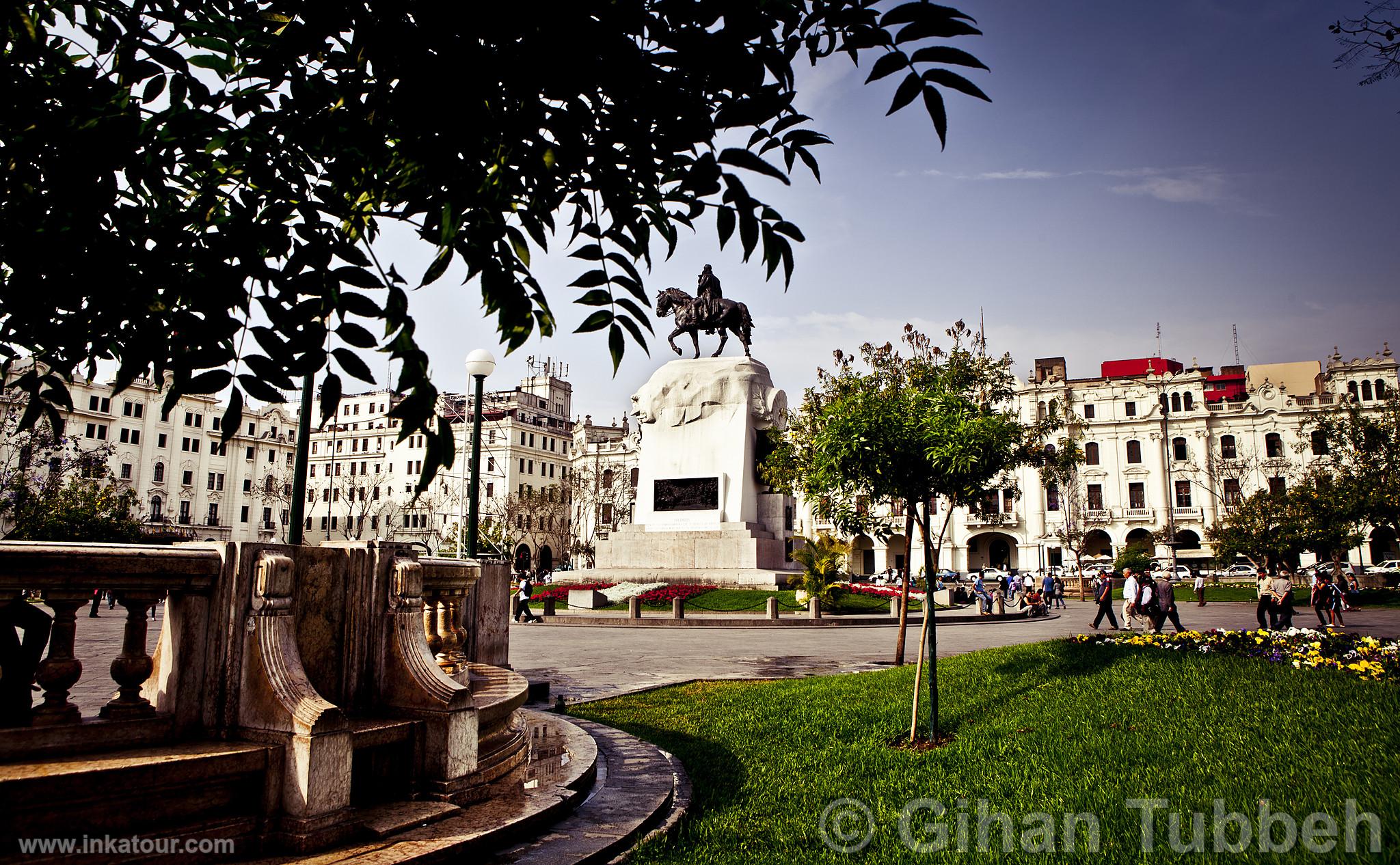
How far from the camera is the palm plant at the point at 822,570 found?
1011 inches

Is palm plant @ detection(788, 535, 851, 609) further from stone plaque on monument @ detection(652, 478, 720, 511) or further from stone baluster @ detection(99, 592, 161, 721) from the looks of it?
A: stone baluster @ detection(99, 592, 161, 721)

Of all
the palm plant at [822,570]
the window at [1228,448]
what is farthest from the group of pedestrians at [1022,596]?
the window at [1228,448]

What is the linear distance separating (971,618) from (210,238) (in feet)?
96.7

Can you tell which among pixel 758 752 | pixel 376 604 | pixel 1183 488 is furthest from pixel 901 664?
pixel 1183 488

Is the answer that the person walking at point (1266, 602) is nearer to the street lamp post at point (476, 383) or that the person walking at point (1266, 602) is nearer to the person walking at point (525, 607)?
the street lamp post at point (476, 383)

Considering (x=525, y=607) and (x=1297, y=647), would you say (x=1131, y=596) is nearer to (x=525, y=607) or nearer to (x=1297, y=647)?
(x=1297, y=647)

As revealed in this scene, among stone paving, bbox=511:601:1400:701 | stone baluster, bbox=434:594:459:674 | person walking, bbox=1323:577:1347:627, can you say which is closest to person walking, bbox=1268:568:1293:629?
stone paving, bbox=511:601:1400:701

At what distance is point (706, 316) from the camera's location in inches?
1172

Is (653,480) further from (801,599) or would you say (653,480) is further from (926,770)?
(926,770)

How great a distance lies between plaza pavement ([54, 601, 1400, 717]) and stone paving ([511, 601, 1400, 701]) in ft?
0.07

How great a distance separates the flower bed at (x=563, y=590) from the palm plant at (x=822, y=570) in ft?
22.5

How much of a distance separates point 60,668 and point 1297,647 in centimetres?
1062

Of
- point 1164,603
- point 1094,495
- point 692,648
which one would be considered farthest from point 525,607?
point 1094,495

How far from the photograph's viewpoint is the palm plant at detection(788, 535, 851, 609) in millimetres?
25672
